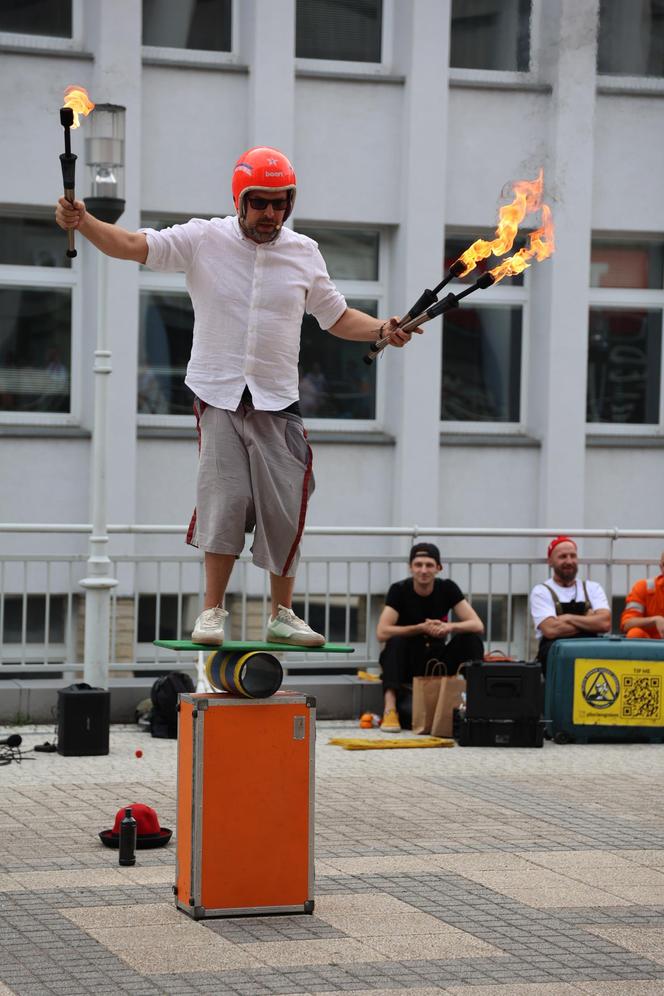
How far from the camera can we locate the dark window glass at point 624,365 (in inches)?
742

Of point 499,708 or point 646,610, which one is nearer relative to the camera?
point 499,708

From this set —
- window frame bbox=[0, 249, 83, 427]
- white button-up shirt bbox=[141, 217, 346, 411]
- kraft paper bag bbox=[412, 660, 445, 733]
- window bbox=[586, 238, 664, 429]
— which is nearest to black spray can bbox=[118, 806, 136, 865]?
white button-up shirt bbox=[141, 217, 346, 411]

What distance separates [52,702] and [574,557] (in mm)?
4179

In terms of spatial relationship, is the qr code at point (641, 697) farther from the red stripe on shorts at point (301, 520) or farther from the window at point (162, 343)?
the red stripe on shorts at point (301, 520)

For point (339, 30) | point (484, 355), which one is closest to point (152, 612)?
point (484, 355)

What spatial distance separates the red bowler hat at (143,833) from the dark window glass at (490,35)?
1158cm

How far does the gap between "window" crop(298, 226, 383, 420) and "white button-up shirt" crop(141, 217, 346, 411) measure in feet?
35.4

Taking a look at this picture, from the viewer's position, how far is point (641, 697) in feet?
43.1

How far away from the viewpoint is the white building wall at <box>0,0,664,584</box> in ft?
55.7

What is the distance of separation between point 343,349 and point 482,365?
1.56 metres

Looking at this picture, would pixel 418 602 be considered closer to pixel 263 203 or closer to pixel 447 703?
pixel 447 703

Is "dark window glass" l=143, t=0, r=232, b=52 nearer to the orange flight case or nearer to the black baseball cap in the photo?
the black baseball cap

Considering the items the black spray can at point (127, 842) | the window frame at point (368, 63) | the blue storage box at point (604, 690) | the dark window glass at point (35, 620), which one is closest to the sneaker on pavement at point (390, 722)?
the blue storage box at point (604, 690)

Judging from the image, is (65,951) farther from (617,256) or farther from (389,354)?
(617,256)
